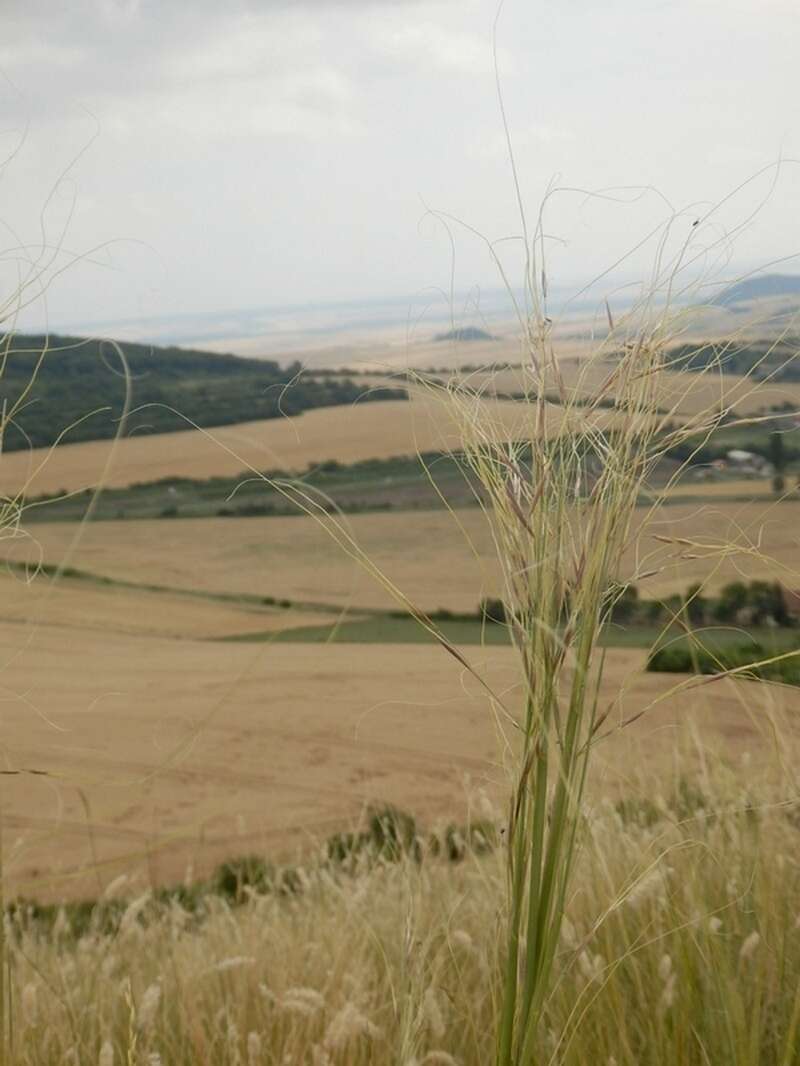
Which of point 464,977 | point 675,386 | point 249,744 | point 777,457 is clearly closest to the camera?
point 675,386

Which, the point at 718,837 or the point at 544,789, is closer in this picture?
the point at 544,789

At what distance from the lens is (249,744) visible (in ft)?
18.1

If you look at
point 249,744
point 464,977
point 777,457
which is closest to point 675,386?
point 464,977

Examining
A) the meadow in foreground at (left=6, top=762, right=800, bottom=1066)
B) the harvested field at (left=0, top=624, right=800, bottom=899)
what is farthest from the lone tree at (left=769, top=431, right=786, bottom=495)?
the meadow in foreground at (left=6, top=762, right=800, bottom=1066)

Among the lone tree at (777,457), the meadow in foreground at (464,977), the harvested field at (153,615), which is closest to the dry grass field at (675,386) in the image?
the meadow in foreground at (464,977)

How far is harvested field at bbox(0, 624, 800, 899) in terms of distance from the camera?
4094 mm

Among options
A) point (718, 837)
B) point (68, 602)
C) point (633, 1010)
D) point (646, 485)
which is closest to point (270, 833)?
point (718, 837)

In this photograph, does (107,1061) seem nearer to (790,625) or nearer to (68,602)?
(790,625)

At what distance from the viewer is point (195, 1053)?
197 cm

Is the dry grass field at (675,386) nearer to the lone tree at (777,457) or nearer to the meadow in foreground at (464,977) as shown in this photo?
the meadow in foreground at (464,977)

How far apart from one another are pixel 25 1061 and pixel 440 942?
0.74m

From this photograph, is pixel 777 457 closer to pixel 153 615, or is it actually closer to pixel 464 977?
pixel 464 977

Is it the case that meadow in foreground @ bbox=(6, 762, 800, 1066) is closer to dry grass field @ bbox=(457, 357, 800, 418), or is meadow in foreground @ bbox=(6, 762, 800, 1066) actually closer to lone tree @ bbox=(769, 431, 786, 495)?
dry grass field @ bbox=(457, 357, 800, 418)

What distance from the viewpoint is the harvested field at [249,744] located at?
4094 millimetres
